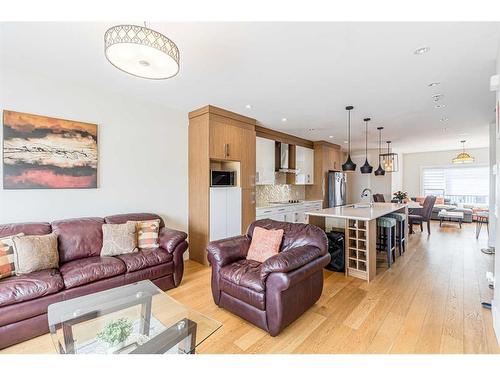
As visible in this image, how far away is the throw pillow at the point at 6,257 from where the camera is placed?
2041 millimetres

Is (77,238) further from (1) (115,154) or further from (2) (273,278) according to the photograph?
(2) (273,278)

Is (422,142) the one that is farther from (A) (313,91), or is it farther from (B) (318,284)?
(B) (318,284)

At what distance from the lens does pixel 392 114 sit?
4172 mm

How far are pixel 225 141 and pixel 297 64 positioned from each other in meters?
1.87

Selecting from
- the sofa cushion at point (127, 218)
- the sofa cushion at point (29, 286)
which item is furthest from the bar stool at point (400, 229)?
the sofa cushion at point (29, 286)

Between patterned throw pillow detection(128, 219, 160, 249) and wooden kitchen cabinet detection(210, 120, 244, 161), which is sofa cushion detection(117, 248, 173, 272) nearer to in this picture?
patterned throw pillow detection(128, 219, 160, 249)

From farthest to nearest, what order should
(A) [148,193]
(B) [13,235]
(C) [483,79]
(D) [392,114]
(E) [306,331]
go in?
1. (D) [392,114]
2. (A) [148,193]
3. (C) [483,79]
4. (B) [13,235]
5. (E) [306,331]

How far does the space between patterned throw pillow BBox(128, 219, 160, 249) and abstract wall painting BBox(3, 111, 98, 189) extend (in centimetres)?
84

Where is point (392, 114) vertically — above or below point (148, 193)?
above

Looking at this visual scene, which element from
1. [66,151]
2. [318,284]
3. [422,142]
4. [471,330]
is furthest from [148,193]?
[422,142]

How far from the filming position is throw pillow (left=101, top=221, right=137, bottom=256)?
2723mm

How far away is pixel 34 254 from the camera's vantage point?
7.20 ft

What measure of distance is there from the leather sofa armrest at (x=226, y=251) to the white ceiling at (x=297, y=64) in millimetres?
1905
